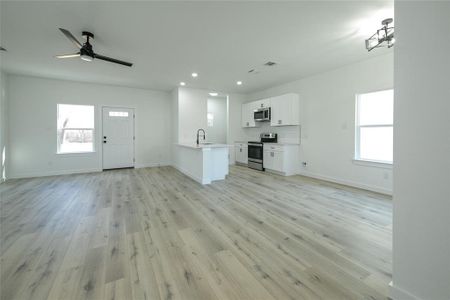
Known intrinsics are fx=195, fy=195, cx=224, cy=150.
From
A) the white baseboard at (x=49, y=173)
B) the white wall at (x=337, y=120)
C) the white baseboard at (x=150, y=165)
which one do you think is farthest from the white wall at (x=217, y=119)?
the white baseboard at (x=49, y=173)

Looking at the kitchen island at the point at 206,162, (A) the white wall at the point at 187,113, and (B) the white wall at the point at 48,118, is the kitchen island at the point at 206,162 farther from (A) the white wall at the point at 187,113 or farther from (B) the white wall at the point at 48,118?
A: (B) the white wall at the point at 48,118

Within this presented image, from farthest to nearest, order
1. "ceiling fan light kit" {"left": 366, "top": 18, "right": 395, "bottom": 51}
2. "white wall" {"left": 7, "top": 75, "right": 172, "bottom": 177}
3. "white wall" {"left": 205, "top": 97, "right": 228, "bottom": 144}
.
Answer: "white wall" {"left": 205, "top": 97, "right": 228, "bottom": 144} < "white wall" {"left": 7, "top": 75, "right": 172, "bottom": 177} < "ceiling fan light kit" {"left": 366, "top": 18, "right": 395, "bottom": 51}

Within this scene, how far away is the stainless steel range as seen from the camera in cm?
632

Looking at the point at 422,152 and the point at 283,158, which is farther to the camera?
the point at 283,158

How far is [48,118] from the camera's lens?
559cm

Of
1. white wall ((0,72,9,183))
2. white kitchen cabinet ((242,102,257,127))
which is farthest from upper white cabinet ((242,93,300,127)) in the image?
white wall ((0,72,9,183))

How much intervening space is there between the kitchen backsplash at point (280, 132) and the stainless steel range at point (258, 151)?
0.70 feet

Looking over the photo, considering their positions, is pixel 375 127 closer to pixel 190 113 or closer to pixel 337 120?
pixel 337 120

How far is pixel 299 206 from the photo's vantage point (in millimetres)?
3199

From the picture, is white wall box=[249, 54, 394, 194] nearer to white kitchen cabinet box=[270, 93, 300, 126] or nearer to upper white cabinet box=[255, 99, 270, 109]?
white kitchen cabinet box=[270, 93, 300, 126]

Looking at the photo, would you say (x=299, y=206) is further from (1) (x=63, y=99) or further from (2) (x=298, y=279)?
(1) (x=63, y=99)

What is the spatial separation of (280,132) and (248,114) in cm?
150

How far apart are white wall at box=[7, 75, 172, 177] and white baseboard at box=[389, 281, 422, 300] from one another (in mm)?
6879

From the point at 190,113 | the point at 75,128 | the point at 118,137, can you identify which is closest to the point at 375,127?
the point at 190,113
